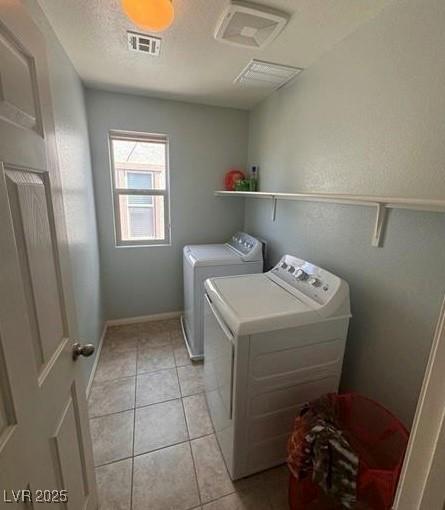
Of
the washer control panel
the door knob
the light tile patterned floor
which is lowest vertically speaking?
the light tile patterned floor

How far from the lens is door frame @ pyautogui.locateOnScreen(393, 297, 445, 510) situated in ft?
1.51

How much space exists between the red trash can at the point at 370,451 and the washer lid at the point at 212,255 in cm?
132

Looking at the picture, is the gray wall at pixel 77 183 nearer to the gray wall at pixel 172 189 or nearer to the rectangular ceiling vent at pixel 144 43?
the gray wall at pixel 172 189

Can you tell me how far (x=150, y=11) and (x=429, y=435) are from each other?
167 centimetres

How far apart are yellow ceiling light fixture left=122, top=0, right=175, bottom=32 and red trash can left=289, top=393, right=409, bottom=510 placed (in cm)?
193

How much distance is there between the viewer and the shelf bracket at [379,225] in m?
1.28

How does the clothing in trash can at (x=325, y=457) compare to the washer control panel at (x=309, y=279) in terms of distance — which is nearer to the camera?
the clothing in trash can at (x=325, y=457)

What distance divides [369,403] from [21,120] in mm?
1789

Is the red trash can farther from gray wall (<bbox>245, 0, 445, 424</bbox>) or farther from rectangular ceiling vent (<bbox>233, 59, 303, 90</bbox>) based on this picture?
rectangular ceiling vent (<bbox>233, 59, 303, 90</bbox>)

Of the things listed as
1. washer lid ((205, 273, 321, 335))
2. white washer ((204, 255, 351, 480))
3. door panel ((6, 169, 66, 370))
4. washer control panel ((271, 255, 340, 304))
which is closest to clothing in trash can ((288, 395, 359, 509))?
white washer ((204, 255, 351, 480))

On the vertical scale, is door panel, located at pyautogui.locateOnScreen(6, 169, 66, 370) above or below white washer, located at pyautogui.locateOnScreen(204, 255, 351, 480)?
above

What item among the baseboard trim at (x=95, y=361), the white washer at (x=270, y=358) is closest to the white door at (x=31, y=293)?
the white washer at (x=270, y=358)

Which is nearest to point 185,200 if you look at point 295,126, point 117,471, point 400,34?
point 295,126

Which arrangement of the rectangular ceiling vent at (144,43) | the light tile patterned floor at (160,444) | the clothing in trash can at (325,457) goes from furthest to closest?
the rectangular ceiling vent at (144,43) → the light tile patterned floor at (160,444) → the clothing in trash can at (325,457)
